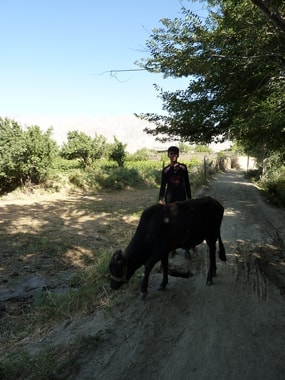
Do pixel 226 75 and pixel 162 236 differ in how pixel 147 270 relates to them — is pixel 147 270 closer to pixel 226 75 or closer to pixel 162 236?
pixel 162 236

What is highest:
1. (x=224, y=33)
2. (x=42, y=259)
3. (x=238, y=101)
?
(x=224, y=33)

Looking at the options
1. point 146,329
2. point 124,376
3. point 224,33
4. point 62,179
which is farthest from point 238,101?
point 62,179

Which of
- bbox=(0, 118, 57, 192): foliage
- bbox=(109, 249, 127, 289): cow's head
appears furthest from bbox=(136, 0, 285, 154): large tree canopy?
bbox=(0, 118, 57, 192): foliage

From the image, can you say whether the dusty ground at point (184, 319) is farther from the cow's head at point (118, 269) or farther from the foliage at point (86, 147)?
the foliage at point (86, 147)

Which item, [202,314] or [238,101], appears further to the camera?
[238,101]

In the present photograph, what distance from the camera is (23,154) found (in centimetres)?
1875

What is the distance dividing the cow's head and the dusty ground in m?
0.39

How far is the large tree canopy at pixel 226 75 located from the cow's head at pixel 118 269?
3792mm

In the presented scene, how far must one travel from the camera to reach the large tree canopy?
6.30 m

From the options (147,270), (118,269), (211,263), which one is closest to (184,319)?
(147,270)

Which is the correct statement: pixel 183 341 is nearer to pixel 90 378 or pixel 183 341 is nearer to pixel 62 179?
pixel 90 378

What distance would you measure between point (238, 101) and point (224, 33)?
1.53m

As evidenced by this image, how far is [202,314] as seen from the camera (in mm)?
4312

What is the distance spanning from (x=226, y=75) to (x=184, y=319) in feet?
17.9
